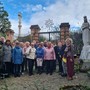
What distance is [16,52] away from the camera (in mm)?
13234

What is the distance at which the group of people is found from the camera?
510 inches

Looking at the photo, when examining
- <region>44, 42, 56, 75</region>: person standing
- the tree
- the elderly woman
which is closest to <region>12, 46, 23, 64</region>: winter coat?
<region>44, 42, 56, 75</region>: person standing

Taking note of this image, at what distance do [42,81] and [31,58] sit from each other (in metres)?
2.30

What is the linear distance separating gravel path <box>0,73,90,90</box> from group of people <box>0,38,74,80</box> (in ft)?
1.76

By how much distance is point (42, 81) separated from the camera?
38.3 feet

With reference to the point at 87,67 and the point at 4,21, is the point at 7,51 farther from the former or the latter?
the point at 4,21

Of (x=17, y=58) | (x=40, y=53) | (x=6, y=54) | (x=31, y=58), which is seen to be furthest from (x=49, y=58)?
(x=6, y=54)

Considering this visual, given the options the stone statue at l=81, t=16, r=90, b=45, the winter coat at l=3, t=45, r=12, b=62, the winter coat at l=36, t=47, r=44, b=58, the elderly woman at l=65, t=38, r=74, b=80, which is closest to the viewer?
the elderly woman at l=65, t=38, r=74, b=80

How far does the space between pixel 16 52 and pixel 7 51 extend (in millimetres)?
469

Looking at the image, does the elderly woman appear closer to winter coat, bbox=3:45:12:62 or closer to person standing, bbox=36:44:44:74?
person standing, bbox=36:44:44:74

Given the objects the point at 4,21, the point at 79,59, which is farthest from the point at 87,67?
the point at 4,21

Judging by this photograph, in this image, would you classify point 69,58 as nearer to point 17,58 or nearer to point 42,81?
point 42,81

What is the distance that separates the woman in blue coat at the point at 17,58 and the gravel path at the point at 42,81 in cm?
42

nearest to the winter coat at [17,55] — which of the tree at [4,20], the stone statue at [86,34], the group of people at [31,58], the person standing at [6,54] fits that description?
the group of people at [31,58]
